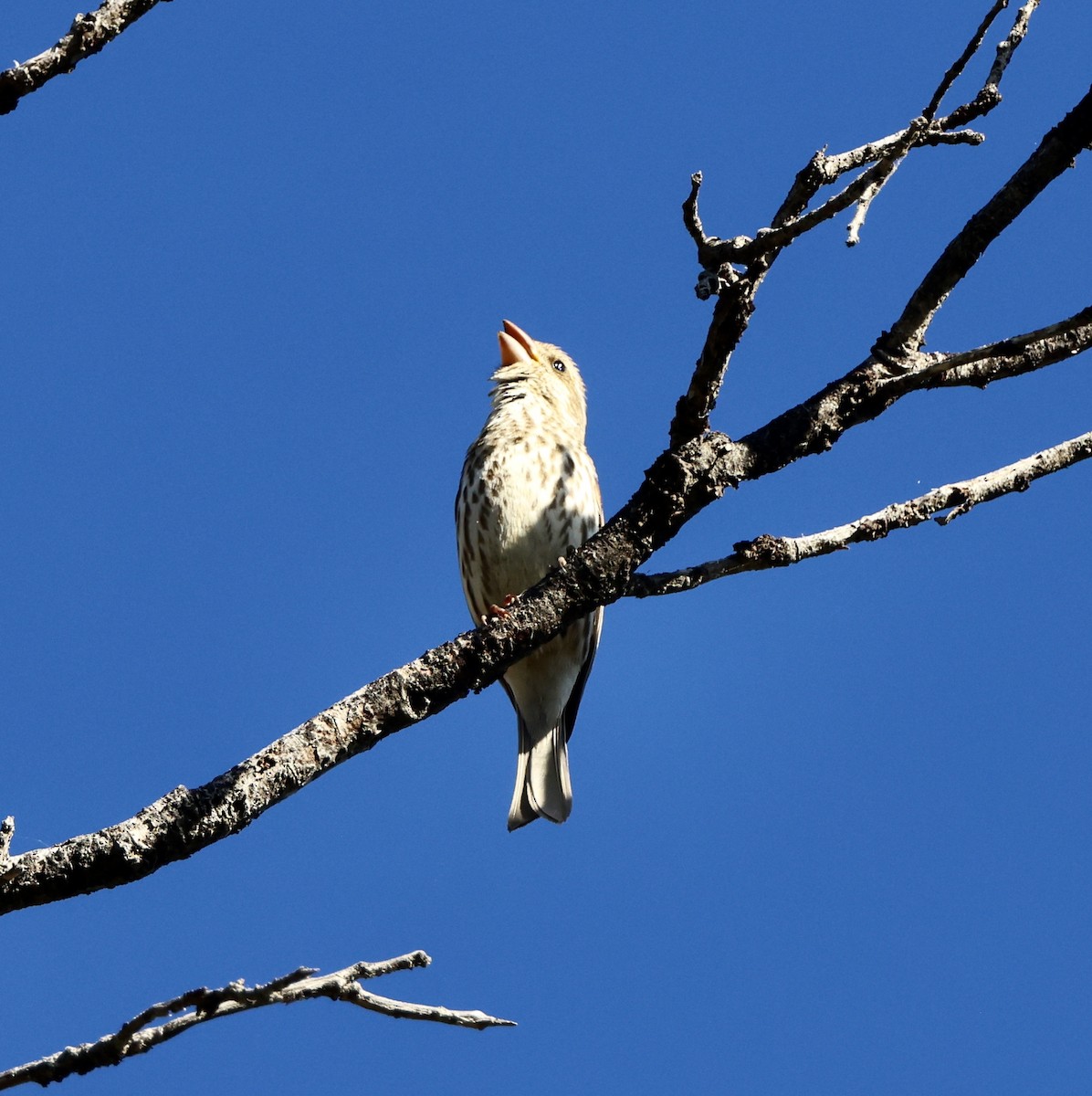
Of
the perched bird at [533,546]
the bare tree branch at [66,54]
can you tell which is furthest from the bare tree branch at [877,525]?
the perched bird at [533,546]

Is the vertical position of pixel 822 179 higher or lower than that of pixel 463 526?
lower

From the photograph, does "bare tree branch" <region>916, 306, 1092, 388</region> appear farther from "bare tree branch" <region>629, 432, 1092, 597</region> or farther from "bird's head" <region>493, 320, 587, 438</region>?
"bird's head" <region>493, 320, 587, 438</region>

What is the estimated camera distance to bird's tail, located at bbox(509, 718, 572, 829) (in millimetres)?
6973

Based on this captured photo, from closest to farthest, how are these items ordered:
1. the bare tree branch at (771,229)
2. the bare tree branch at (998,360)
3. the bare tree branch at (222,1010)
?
the bare tree branch at (222,1010) → the bare tree branch at (771,229) → the bare tree branch at (998,360)

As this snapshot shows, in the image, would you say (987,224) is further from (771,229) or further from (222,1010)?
(222,1010)

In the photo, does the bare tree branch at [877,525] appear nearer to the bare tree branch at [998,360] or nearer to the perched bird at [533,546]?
the bare tree branch at [998,360]

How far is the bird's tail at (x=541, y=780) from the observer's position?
6.97m

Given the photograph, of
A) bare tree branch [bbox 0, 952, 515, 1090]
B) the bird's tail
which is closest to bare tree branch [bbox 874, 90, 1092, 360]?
bare tree branch [bbox 0, 952, 515, 1090]

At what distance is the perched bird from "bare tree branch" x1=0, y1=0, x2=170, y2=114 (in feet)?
13.5

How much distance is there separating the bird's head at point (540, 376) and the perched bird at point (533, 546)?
0.46 m

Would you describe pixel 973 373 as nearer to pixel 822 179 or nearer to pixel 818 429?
pixel 818 429

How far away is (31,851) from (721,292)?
2057 mm

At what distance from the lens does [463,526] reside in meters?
7.13

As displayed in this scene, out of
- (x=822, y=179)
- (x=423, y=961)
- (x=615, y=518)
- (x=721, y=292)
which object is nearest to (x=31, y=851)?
(x=423, y=961)
